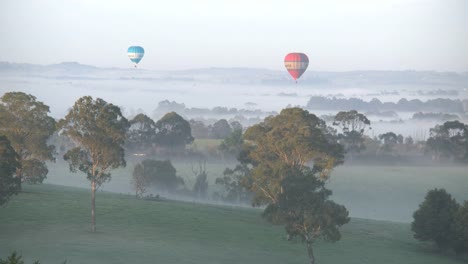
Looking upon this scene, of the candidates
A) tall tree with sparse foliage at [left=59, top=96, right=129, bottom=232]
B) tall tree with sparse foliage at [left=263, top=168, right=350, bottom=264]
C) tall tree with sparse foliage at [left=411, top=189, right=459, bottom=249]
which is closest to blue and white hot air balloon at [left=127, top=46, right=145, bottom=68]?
tall tree with sparse foliage at [left=59, top=96, right=129, bottom=232]

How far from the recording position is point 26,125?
6950cm

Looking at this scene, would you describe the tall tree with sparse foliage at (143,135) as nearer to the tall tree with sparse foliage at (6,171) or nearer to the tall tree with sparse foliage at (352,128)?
the tall tree with sparse foliage at (352,128)

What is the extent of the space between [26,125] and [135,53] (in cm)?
8392

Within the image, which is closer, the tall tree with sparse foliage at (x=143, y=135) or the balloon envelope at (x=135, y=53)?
the tall tree with sparse foliage at (x=143, y=135)

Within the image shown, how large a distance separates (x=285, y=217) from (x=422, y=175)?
94925mm

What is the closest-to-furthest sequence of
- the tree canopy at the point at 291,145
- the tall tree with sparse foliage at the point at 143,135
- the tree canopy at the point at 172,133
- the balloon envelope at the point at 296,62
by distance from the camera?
the tree canopy at the point at 291,145 → the tree canopy at the point at 172,133 → the tall tree with sparse foliage at the point at 143,135 → the balloon envelope at the point at 296,62

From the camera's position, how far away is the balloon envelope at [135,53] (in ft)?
495

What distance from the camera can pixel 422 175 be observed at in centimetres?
13600

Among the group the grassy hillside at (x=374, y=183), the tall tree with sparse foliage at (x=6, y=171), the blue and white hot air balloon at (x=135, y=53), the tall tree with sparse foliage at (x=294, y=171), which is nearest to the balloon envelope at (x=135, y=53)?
the blue and white hot air balloon at (x=135, y=53)

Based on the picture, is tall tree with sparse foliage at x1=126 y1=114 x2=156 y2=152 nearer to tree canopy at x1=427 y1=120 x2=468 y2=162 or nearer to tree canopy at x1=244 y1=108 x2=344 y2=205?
tree canopy at x1=427 y1=120 x2=468 y2=162

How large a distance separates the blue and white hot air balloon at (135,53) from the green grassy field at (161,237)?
79172mm

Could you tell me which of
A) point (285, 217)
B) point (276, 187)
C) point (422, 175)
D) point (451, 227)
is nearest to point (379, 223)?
point (451, 227)

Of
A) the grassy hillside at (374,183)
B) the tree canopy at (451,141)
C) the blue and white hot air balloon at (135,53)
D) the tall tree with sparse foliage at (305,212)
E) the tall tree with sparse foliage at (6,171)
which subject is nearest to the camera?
the tall tree with sparse foliage at (305,212)

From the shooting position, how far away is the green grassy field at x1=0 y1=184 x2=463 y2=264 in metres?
48.1
